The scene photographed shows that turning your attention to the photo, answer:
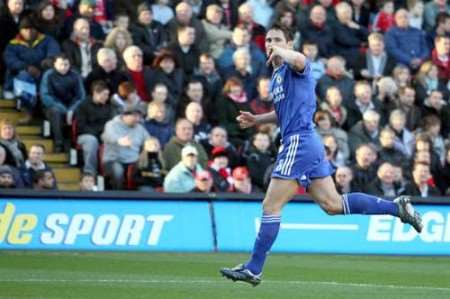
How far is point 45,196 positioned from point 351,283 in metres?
5.24

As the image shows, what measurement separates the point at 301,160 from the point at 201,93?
886cm

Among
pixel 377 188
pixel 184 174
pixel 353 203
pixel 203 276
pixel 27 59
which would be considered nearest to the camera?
pixel 353 203

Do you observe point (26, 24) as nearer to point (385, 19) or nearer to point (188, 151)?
point (188, 151)

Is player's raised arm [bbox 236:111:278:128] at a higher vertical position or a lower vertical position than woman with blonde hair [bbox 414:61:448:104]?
higher

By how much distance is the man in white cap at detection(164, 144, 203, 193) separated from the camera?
19797 millimetres

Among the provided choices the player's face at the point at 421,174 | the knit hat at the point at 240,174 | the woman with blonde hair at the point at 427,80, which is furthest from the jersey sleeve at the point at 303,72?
the woman with blonde hair at the point at 427,80

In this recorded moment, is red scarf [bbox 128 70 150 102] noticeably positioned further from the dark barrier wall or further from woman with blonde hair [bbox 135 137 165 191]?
the dark barrier wall

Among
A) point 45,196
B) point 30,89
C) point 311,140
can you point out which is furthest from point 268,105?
point 311,140

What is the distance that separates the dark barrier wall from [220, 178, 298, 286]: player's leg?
19.2 ft

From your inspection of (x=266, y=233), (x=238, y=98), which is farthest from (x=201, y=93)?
(x=266, y=233)

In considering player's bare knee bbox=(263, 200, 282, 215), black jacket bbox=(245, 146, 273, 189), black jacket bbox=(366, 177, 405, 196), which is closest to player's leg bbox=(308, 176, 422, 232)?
player's bare knee bbox=(263, 200, 282, 215)

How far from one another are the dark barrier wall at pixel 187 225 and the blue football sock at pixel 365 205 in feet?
18.1

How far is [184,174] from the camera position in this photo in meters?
19.9

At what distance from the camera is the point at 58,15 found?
22016mm
